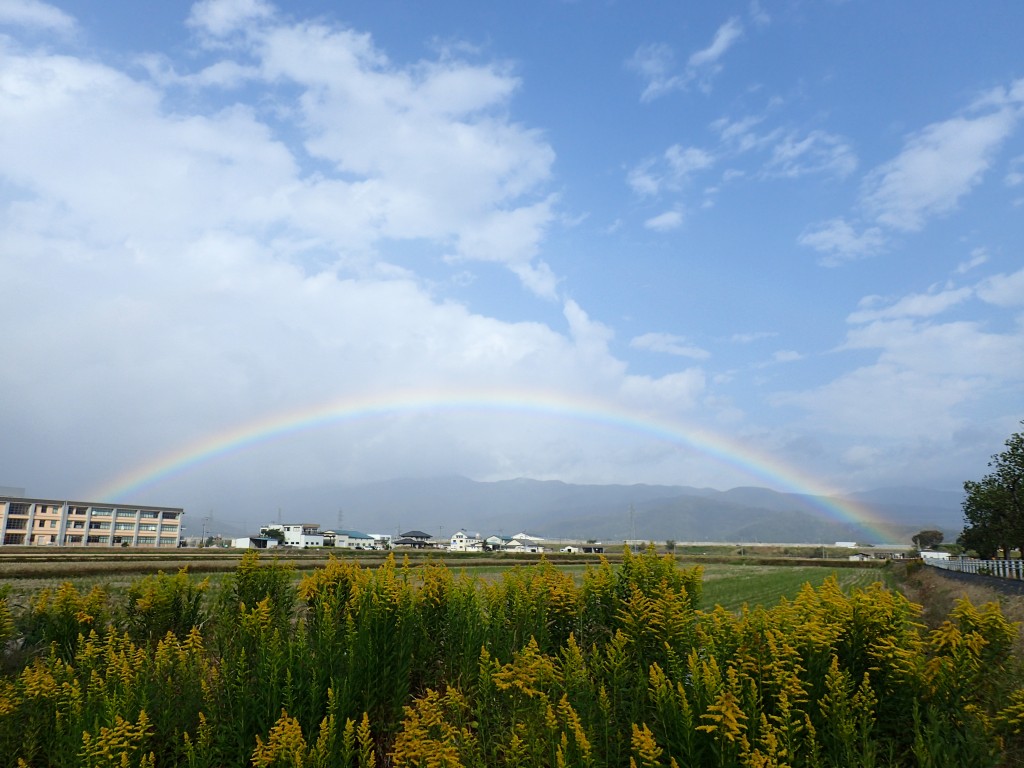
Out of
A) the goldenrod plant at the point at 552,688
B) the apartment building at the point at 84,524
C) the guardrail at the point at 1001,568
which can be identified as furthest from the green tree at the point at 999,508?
the apartment building at the point at 84,524

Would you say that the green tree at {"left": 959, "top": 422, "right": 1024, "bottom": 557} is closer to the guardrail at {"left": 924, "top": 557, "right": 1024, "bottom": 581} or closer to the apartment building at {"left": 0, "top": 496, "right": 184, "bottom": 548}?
the guardrail at {"left": 924, "top": 557, "right": 1024, "bottom": 581}

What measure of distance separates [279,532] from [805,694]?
207 meters

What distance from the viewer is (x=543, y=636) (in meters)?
10.5

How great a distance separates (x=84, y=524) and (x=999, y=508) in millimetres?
148356

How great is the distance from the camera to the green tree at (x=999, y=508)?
6956 cm

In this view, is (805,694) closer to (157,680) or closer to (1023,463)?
(157,680)

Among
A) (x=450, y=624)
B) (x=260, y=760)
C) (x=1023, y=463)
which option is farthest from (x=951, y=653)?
(x=1023, y=463)

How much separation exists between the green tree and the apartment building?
140334mm

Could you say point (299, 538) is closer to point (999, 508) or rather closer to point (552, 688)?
point (999, 508)

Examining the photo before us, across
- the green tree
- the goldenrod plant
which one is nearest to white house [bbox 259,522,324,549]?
the green tree

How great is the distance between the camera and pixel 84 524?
416 ft

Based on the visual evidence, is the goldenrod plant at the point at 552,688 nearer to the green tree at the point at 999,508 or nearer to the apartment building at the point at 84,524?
the green tree at the point at 999,508

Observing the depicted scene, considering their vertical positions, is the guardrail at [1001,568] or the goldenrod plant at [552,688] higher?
the goldenrod plant at [552,688]

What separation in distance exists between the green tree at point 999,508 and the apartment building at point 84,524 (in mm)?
140334
